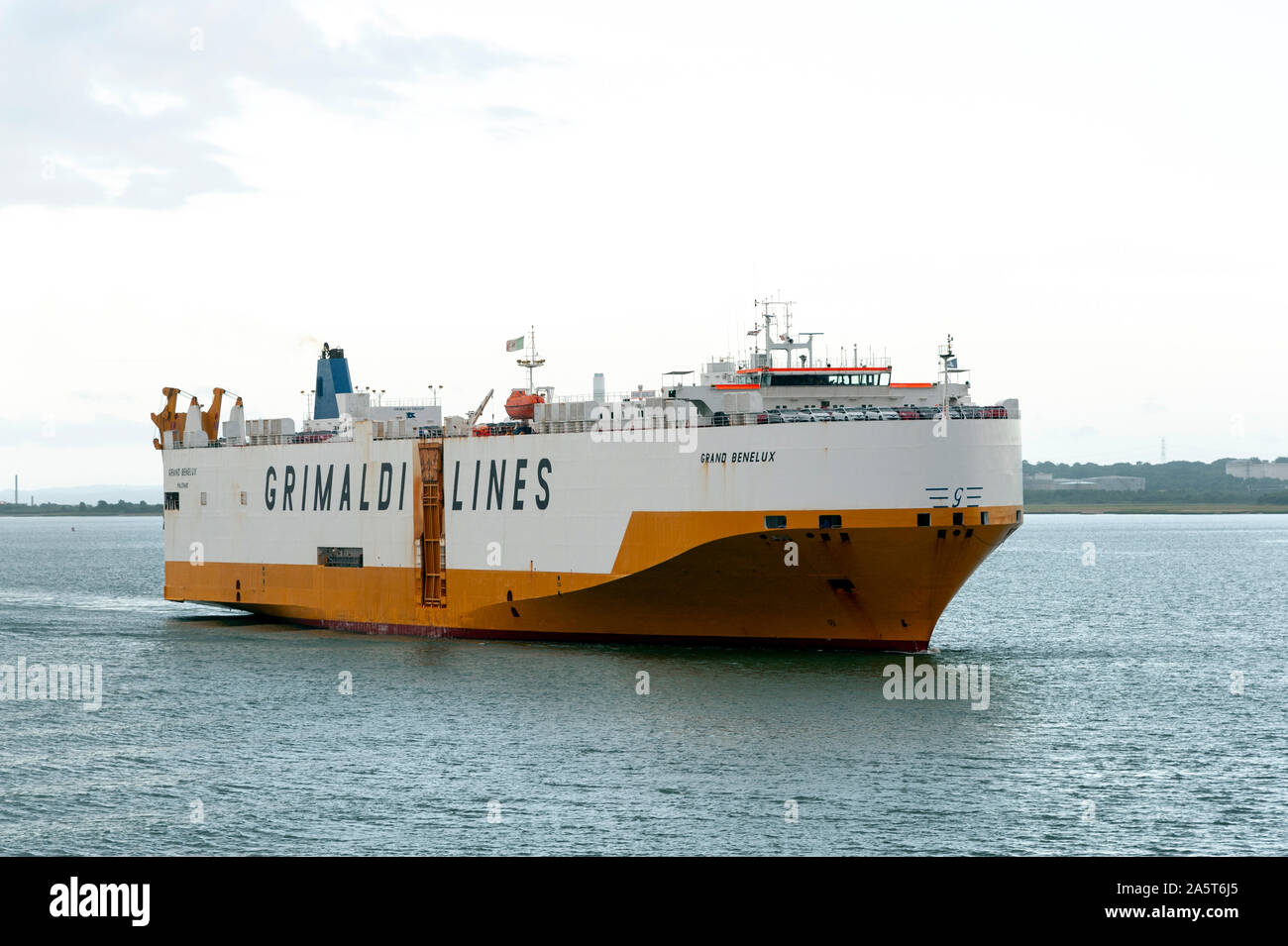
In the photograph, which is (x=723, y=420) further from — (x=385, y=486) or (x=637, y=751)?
(x=385, y=486)

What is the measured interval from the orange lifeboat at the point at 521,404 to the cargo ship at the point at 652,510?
89 mm

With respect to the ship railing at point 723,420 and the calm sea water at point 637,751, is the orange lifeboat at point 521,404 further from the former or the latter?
the calm sea water at point 637,751

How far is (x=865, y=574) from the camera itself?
35.5m

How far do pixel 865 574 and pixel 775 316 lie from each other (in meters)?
9.52

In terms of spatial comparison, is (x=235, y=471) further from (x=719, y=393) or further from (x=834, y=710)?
(x=834, y=710)

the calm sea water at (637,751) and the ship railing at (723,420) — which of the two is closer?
the calm sea water at (637,751)

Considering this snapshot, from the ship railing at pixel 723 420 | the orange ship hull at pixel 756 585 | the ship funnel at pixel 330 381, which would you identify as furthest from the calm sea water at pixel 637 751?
the ship funnel at pixel 330 381

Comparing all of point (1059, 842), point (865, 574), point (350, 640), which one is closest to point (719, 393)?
point (865, 574)

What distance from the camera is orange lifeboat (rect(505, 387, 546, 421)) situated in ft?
142

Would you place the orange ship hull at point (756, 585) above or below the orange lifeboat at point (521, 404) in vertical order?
below

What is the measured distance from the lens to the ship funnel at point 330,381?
54.5 meters

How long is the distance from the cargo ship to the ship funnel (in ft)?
9.98

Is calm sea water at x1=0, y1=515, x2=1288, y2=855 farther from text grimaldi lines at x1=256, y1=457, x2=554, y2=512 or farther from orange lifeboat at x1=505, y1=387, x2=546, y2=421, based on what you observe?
orange lifeboat at x1=505, y1=387, x2=546, y2=421
